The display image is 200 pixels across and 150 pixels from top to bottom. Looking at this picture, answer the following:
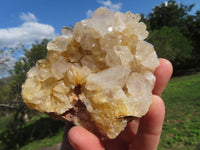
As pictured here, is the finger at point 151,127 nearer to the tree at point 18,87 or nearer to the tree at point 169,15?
the tree at point 18,87

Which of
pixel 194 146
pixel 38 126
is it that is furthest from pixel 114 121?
pixel 38 126

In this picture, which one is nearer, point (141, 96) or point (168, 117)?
point (141, 96)

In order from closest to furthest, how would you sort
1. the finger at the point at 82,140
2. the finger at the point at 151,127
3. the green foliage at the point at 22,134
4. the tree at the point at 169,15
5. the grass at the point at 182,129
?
1. the finger at the point at 82,140
2. the finger at the point at 151,127
3. the grass at the point at 182,129
4. the green foliage at the point at 22,134
5. the tree at the point at 169,15

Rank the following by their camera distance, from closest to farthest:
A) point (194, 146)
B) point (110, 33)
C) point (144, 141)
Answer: point (110, 33) < point (144, 141) < point (194, 146)

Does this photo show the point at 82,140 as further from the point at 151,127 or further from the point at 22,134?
the point at 22,134

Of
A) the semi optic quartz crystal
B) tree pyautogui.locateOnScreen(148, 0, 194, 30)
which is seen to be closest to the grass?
the semi optic quartz crystal

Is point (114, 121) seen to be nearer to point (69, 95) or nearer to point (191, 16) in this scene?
point (69, 95)

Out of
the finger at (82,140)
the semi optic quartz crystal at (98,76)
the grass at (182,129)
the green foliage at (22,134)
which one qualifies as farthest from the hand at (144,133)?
the green foliage at (22,134)

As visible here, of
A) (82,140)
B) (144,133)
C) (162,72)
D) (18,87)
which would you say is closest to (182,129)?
(144,133)
